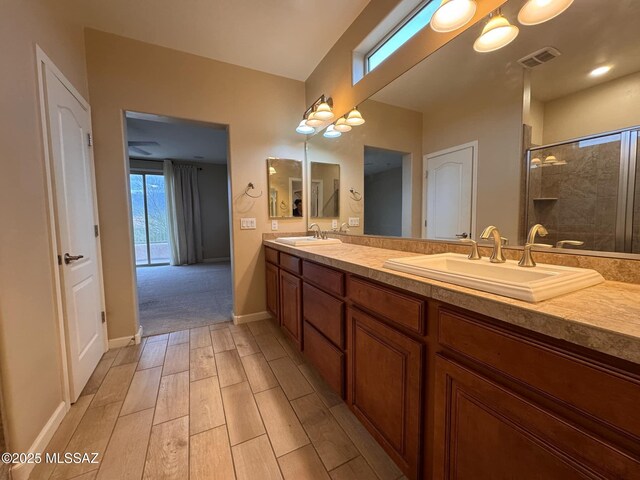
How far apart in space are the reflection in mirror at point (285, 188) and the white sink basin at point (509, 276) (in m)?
1.92

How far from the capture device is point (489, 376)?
0.70 metres

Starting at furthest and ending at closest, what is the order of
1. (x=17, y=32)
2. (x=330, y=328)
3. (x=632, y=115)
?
(x=330, y=328) → (x=17, y=32) → (x=632, y=115)

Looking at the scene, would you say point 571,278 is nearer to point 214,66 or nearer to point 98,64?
point 214,66

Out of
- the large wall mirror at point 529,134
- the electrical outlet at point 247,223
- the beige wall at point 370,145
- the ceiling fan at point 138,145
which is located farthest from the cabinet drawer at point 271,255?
the ceiling fan at point 138,145

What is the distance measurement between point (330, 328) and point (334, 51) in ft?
7.95

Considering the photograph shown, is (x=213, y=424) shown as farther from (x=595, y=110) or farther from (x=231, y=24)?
(x=231, y=24)

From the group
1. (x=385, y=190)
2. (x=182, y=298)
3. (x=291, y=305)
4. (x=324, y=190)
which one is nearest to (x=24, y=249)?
(x=291, y=305)

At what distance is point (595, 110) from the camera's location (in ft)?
3.01

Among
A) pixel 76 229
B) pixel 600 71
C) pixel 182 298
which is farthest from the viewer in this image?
pixel 182 298

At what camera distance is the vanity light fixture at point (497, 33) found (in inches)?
43.9

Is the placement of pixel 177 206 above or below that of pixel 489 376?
above

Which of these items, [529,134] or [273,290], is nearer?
[529,134]

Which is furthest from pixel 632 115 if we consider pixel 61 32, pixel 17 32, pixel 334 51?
pixel 61 32

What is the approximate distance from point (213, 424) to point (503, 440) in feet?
4.50
